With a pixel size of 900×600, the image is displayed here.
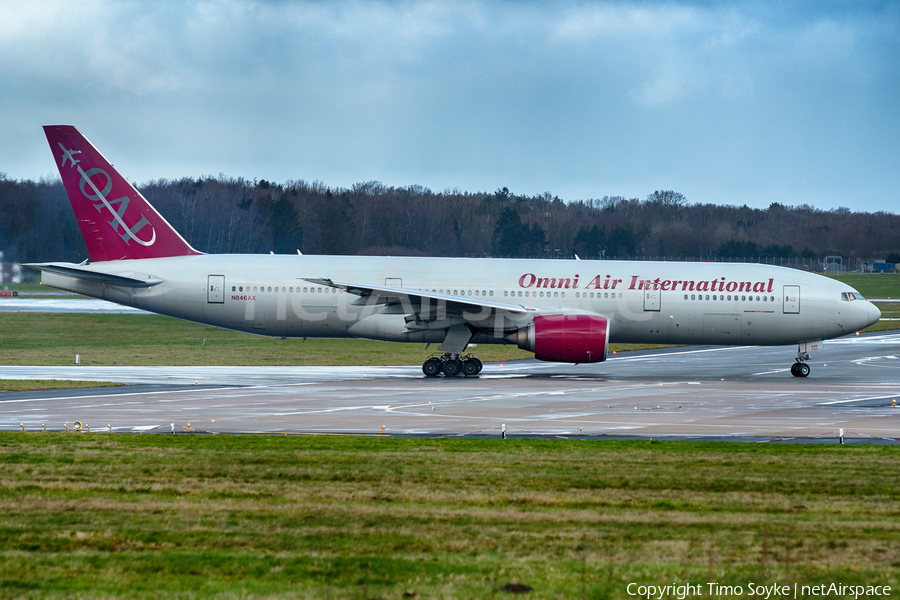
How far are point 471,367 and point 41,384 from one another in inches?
502

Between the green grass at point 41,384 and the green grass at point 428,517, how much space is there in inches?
387

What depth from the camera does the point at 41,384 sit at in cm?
2573

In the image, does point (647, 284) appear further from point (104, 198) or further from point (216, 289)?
point (104, 198)

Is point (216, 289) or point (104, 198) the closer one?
point (216, 289)

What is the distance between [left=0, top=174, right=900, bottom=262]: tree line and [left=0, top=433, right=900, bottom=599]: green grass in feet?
155

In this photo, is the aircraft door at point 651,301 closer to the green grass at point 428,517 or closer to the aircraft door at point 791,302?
the aircraft door at point 791,302

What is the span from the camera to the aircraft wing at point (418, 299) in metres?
28.9

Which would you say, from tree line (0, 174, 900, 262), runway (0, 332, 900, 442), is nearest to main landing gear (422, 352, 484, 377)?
runway (0, 332, 900, 442)

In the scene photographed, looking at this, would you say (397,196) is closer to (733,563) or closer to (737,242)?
(737,242)

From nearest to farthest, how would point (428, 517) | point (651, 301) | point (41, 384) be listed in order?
point (428, 517) → point (41, 384) → point (651, 301)

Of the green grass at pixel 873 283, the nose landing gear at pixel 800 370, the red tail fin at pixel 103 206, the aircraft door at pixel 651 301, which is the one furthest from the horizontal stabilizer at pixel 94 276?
the green grass at pixel 873 283

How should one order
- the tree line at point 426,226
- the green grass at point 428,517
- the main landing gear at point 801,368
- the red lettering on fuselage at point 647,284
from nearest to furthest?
the green grass at point 428,517 → the main landing gear at point 801,368 → the red lettering on fuselage at point 647,284 → the tree line at point 426,226

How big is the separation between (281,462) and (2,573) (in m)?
6.18

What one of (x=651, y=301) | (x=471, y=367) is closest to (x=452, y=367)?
(x=471, y=367)
